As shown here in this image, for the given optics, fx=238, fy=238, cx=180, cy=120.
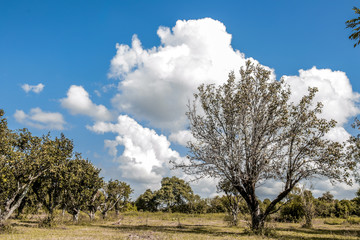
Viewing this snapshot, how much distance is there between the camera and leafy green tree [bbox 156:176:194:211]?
110438 millimetres

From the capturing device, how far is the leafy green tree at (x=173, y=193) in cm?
11044

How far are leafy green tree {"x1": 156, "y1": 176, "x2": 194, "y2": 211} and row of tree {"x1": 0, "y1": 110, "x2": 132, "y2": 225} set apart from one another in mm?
54026

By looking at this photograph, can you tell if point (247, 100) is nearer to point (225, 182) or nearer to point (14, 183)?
point (225, 182)

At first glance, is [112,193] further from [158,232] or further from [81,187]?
[158,232]

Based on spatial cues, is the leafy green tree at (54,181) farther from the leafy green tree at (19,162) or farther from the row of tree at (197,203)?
the row of tree at (197,203)

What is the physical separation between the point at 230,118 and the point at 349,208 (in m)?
71.6

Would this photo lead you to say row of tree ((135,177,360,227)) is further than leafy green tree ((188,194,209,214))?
No

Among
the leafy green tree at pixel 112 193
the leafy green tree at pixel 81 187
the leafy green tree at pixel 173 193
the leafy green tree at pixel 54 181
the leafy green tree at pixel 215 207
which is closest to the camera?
the leafy green tree at pixel 54 181

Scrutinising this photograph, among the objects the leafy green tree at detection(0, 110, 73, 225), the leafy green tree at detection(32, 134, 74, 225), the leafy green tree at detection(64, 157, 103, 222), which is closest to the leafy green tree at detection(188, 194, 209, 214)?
the leafy green tree at detection(64, 157, 103, 222)

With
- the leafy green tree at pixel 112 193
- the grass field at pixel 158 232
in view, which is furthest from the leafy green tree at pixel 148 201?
the grass field at pixel 158 232

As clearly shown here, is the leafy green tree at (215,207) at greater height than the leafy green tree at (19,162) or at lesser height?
lesser

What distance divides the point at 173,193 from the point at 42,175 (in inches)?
3421

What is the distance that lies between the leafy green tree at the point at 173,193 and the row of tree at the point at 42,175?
54026 mm

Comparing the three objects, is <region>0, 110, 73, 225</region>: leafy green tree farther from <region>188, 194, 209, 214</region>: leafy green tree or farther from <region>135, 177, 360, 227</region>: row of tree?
<region>188, 194, 209, 214</region>: leafy green tree
